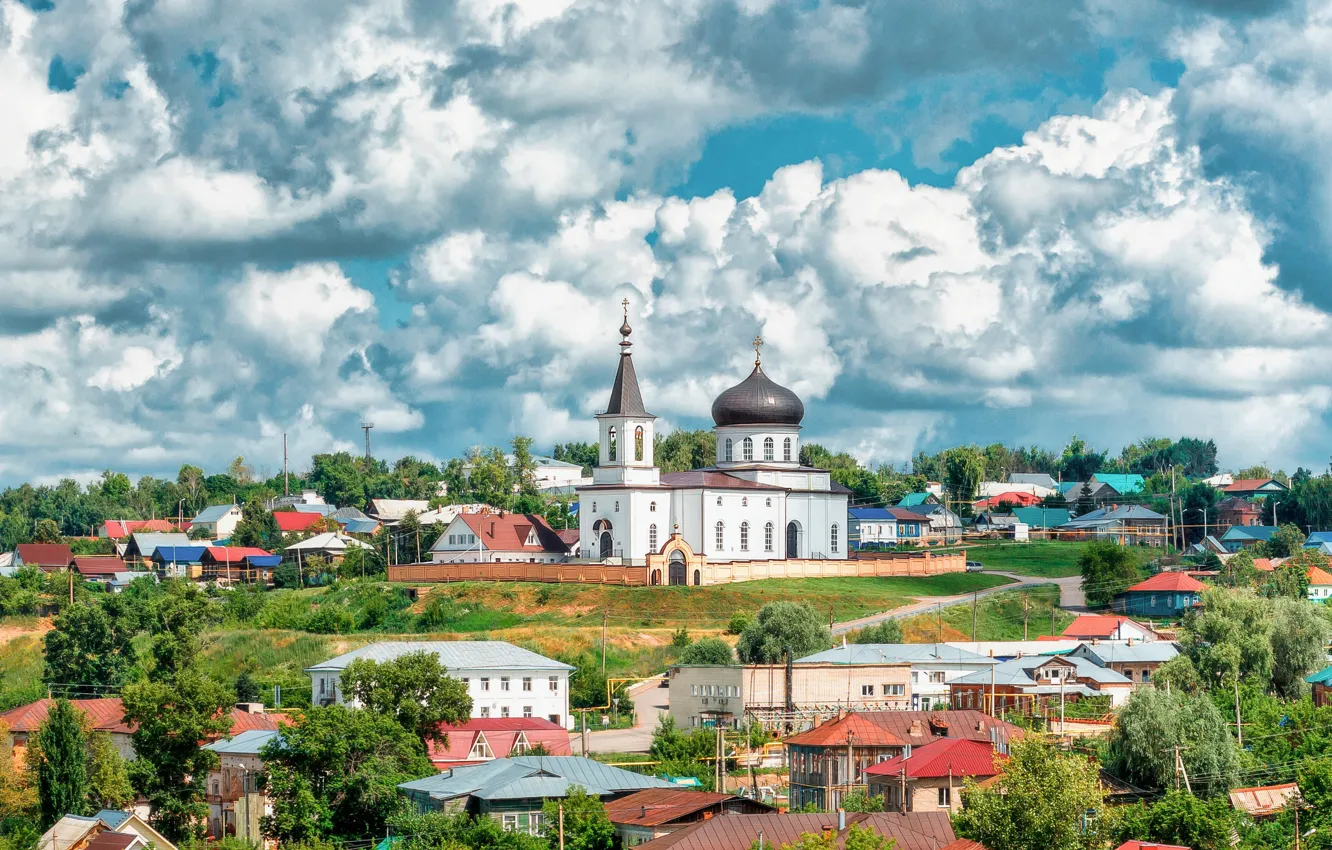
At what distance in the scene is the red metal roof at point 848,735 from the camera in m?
51.7

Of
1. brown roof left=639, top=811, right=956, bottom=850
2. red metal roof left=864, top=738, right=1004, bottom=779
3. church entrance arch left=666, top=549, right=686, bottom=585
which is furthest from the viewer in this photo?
church entrance arch left=666, top=549, right=686, bottom=585

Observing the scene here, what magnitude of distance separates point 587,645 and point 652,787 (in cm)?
2207

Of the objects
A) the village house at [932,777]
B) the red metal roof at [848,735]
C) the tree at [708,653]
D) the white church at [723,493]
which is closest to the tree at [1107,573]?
the white church at [723,493]

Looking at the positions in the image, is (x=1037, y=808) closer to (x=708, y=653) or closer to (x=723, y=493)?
(x=708, y=653)

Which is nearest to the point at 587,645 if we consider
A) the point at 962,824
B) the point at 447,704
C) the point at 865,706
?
the point at 865,706

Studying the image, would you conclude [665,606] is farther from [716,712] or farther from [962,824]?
[962,824]

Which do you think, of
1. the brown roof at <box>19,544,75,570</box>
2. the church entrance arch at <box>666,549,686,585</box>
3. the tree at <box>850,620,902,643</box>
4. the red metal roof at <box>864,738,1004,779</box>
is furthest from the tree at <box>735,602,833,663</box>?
the brown roof at <box>19,544,75,570</box>

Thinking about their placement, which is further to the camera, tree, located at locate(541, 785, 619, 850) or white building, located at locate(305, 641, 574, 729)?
white building, located at locate(305, 641, 574, 729)

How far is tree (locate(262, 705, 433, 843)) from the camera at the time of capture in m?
47.6

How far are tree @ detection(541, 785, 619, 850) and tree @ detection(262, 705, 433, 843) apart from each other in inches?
216

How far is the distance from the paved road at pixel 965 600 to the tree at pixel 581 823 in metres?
29.9

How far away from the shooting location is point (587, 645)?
69688 millimetres

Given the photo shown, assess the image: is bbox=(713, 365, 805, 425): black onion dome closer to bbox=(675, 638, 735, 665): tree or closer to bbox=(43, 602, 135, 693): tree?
bbox=(675, 638, 735, 665): tree

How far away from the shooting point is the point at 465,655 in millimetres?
62344
